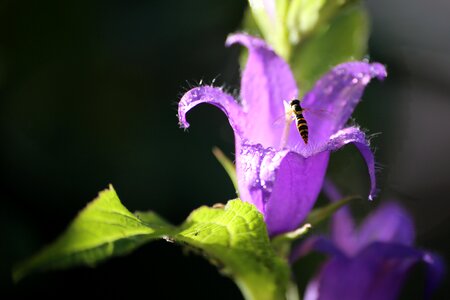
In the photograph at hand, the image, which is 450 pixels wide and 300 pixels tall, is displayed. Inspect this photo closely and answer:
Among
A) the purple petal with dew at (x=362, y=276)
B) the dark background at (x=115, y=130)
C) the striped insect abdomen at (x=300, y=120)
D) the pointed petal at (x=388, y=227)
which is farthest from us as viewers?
the dark background at (x=115, y=130)

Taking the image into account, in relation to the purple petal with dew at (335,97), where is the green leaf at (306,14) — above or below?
above

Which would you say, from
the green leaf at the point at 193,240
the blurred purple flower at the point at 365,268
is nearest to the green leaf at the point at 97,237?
the green leaf at the point at 193,240

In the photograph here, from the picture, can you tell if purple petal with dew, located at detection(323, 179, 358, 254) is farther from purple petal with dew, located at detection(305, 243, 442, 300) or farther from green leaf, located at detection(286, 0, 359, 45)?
green leaf, located at detection(286, 0, 359, 45)

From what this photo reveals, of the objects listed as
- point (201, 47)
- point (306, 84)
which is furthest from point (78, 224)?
point (201, 47)

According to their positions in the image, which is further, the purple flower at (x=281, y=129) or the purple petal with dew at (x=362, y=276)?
the purple petal with dew at (x=362, y=276)

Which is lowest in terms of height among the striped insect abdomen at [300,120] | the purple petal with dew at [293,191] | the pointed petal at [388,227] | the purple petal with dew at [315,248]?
the pointed petal at [388,227]

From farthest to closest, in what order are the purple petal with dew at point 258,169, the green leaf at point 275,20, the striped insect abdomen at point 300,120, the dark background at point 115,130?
the dark background at point 115,130 → the green leaf at point 275,20 → the striped insect abdomen at point 300,120 → the purple petal with dew at point 258,169

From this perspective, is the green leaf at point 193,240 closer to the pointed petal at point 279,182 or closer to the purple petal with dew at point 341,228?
the pointed petal at point 279,182

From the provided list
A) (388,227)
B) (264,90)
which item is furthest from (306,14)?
(388,227)
